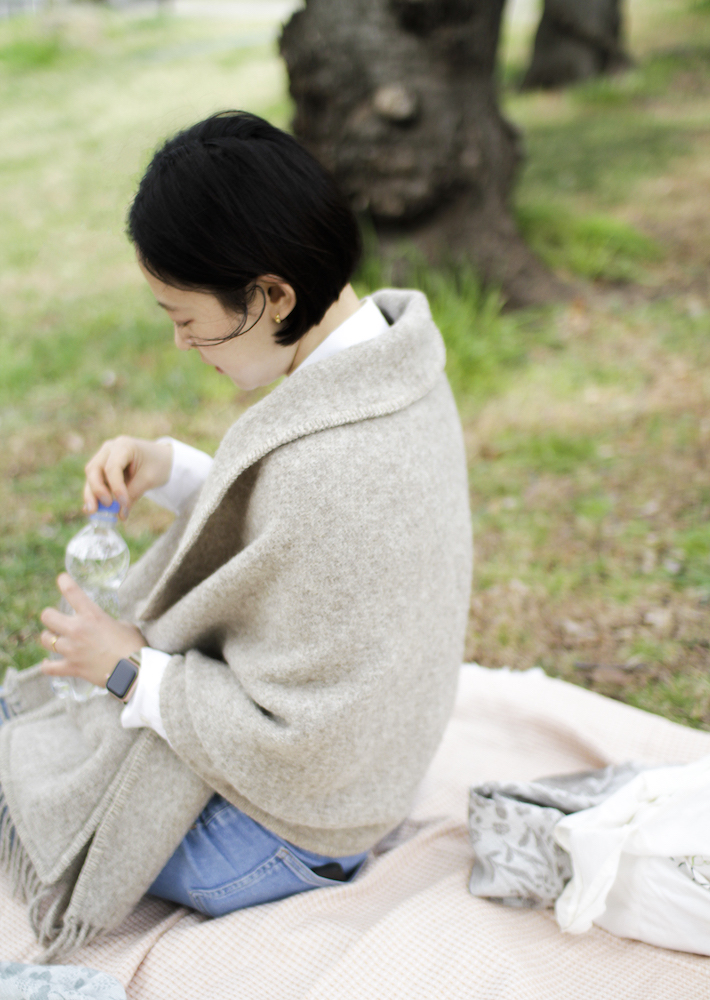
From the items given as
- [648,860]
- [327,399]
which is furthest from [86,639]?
[648,860]

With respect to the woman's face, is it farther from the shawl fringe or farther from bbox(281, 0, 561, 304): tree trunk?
bbox(281, 0, 561, 304): tree trunk

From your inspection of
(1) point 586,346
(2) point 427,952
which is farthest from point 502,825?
(1) point 586,346

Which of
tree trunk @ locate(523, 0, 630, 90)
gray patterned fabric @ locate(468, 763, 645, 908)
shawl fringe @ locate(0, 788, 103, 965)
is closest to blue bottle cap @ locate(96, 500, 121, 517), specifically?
shawl fringe @ locate(0, 788, 103, 965)

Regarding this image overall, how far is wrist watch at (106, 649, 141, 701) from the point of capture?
1.71m

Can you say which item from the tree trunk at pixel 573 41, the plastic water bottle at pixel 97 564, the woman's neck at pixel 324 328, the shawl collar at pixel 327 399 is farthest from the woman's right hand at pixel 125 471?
the tree trunk at pixel 573 41

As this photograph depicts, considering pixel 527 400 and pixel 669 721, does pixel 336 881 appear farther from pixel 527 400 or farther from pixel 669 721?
pixel 527 400

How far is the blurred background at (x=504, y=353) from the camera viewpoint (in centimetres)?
325

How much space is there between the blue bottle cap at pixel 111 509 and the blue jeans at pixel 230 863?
69 cm

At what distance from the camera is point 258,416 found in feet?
5.22

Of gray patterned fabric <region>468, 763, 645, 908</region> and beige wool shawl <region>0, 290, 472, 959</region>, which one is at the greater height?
beige wool shawl <region>0, 290, 472, 959</region>

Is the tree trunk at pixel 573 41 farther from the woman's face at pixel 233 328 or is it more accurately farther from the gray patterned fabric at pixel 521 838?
the gray patterned fabric at pixel 521 838

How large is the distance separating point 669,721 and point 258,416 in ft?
5.84

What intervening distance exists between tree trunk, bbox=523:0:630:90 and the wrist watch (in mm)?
10381

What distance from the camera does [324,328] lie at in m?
1.74
